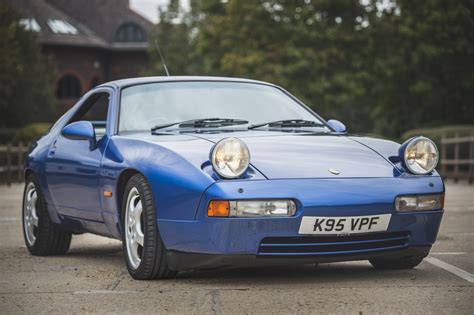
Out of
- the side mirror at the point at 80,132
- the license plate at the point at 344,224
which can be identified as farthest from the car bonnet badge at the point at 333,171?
the side mirror at the point at 80,132

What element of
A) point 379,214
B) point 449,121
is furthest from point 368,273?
point 449,121

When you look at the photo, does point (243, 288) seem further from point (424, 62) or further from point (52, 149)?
point (424, 62)

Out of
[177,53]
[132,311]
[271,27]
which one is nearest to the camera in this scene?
[132,311]

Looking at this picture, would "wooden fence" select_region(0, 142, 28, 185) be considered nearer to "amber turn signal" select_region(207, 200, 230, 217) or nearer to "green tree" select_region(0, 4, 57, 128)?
"green tree" select_region(0, 4, 57, 128)

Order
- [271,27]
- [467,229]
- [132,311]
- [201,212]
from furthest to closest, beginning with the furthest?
→ [271,27] < [467,229] < [201,212] < [132,311]

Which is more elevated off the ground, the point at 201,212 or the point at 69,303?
the point at 201,212

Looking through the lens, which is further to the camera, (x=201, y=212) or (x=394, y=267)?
(x=394, y=267)

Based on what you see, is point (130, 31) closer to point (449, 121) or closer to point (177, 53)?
point (177, 53)

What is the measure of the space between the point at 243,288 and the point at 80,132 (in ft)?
6.51

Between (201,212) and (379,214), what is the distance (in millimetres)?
1030

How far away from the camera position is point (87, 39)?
60375 mm

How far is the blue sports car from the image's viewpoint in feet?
18.7

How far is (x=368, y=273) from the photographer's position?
650cm

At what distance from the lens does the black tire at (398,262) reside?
6.57 meters
